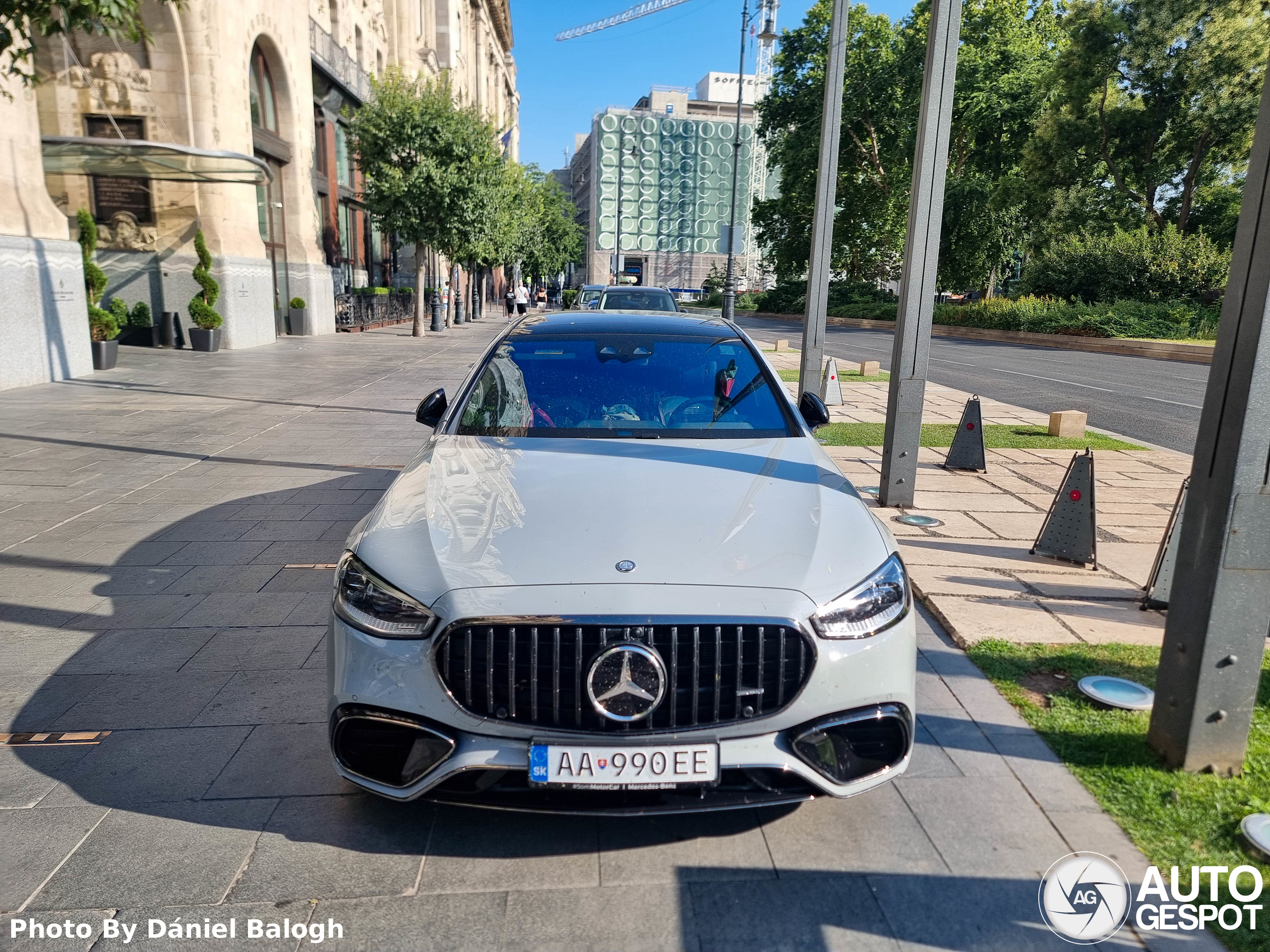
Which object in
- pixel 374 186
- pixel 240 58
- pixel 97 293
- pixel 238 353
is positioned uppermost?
pixel 240 58

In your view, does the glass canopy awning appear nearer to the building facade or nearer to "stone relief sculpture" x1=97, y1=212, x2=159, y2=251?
"stone relief sculpture" x1=97, y1=212, x2=159, y2=251

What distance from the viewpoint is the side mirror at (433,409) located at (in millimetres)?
4473

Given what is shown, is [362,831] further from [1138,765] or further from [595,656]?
[1138,765]

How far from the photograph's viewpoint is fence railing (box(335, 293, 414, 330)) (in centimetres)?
2862

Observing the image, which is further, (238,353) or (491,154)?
(491,154)

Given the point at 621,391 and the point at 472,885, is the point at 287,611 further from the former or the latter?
the point at 472,885

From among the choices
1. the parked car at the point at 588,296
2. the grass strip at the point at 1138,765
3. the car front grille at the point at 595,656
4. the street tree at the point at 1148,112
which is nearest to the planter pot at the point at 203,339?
the parked car at the point at 588,296

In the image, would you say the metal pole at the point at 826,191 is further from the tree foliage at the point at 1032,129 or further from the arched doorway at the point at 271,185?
the tree foliage at the point at 1032,129

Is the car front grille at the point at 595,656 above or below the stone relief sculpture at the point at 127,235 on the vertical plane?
below

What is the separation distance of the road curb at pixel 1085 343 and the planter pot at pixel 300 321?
1583 cm

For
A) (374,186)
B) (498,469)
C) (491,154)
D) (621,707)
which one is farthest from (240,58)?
(621,707)

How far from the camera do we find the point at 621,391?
4.20 metres

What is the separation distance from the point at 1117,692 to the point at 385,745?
2.99 metres

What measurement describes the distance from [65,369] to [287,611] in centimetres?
1190
